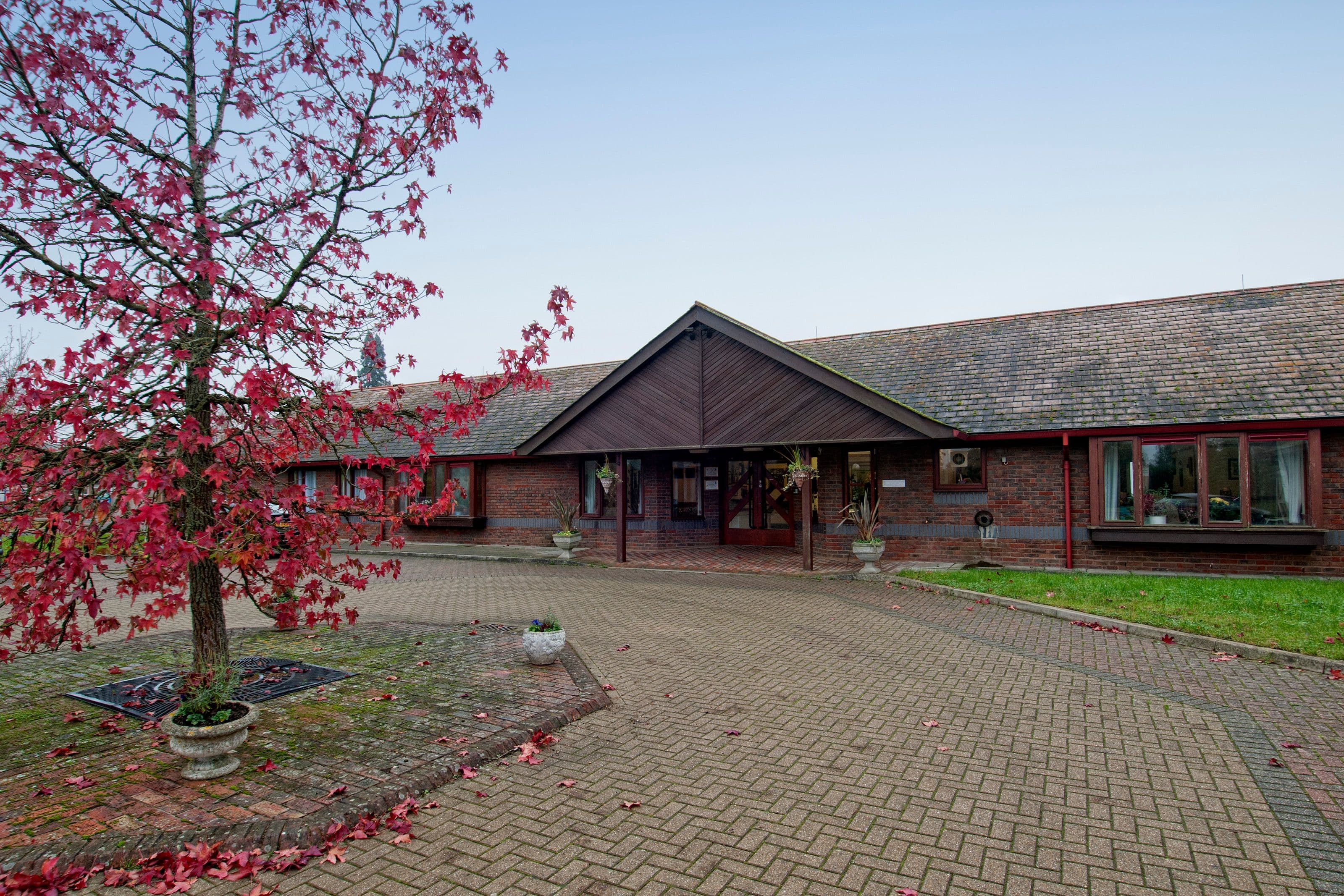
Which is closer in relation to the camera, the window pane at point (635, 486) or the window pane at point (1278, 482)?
the window pane at point (1278, 482)

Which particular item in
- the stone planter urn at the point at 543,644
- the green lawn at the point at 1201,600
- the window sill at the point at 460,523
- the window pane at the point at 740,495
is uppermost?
the window pane at the point at 740,495

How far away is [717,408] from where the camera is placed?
1558 centimetres

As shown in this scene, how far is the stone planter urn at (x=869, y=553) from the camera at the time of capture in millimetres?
13961

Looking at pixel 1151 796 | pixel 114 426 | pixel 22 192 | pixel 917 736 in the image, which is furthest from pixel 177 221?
pixel 1151 796

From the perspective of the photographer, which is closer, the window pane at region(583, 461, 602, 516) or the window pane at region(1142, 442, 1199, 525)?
the window pane at region(1142, 442, 1199, 525)

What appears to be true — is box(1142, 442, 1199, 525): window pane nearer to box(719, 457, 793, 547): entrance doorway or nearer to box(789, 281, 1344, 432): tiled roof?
box(789, 281, 1344, 432): tiled roof

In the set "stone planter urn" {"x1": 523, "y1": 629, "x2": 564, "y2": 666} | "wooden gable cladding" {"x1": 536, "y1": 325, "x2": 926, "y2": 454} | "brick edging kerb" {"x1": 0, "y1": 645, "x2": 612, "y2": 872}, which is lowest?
"brick edging kerb" {"x1": 0, "y1": 645, "x2": 612, "y2": 872}

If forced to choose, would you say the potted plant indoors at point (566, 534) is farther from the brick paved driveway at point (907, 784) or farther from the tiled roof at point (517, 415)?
the brick paved driveway at point (907, 784)

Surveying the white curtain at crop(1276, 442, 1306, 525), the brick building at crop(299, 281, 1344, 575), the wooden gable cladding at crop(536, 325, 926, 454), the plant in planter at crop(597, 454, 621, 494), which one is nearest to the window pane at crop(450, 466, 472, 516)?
the brick building at crop(299, 281, 1344, 575)

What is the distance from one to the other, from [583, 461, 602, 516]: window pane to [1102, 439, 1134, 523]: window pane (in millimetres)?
11679

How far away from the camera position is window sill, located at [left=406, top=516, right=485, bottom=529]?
21.0 m

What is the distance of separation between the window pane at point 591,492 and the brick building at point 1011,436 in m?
0.10

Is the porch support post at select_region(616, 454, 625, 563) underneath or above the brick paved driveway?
above

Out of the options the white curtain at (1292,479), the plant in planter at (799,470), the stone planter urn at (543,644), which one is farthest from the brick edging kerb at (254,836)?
the white curtain at (1292,479)
